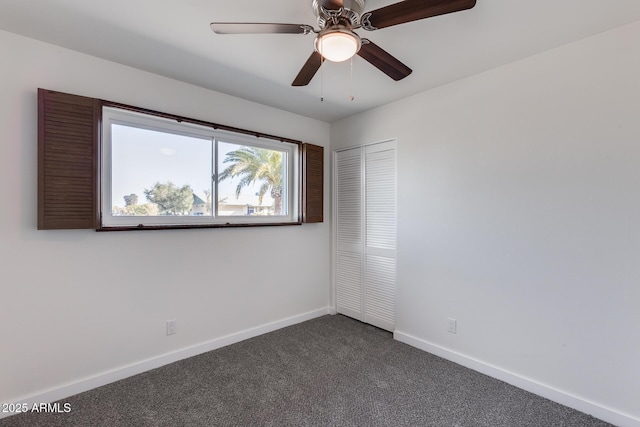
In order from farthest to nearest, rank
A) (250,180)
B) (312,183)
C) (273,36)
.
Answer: (312,183) → (250,180) → (273,36)

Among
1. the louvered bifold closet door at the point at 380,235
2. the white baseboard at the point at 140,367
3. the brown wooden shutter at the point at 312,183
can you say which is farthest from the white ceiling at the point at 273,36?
the white baseboard at the point at 140,367

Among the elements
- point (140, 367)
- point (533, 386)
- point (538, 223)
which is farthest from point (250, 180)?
point (533, 386)

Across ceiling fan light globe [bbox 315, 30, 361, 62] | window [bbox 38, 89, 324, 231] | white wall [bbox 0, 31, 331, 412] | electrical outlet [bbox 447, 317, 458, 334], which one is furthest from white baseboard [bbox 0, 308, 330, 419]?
ceiling fan light globe [bbox 315, 30, 361, 62]

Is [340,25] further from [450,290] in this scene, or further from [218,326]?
[218,326]

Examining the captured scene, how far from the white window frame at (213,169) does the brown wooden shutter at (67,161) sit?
0.10 m

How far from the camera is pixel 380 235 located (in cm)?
318

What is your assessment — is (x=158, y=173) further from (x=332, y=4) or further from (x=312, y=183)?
(x=332, y=4)

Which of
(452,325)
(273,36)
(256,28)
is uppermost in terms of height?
(273,36)

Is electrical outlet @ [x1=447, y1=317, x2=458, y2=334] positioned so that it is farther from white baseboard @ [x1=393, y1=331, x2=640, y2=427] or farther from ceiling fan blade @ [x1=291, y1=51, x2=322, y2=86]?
ceiling fan blade @ [x1=291, y1=51, x2=322, y2=86]

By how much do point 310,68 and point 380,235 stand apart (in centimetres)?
192

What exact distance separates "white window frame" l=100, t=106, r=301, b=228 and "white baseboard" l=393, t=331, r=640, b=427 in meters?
1.84

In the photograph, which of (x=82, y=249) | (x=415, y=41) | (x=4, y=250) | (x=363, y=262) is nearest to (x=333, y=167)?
(x=363, y=262)

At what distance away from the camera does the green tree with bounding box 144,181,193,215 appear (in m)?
2.40

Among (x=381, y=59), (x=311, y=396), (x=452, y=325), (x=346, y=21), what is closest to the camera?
(x=346, y=21)
